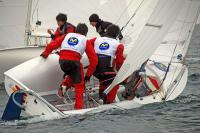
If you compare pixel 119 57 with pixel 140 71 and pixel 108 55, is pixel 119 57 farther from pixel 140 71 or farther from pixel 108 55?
pixel 140 71

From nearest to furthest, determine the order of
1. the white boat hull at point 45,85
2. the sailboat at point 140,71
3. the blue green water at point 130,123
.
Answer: the blue green water at point 130,123 → the white boat hull at point 45,85 → the sailboat at point 140,71

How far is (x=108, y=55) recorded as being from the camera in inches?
364

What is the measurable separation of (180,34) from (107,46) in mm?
2078

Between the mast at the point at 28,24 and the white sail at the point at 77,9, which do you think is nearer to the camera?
the mast at the point at 28,24

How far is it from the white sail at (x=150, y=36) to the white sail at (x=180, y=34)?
1.06m

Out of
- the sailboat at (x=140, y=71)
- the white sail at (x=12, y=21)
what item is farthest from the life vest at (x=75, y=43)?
the white sail at (x=12, y=21)

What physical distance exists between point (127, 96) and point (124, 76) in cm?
121

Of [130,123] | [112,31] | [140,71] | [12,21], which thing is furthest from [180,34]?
[12,21]

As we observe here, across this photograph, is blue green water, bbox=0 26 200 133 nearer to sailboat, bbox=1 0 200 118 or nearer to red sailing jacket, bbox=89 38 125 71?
sailboat, bbox=1 0 200 118

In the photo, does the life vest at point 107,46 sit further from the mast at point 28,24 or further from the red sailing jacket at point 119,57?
the mast at point 28,24

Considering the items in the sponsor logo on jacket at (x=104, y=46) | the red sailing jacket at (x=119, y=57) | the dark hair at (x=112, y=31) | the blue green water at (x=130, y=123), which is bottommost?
the blue green water at (x=130, y=123)

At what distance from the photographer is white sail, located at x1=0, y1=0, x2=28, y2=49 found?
45.6 ft

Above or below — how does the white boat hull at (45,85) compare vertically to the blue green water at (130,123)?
above

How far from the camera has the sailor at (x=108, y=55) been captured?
364 inches
